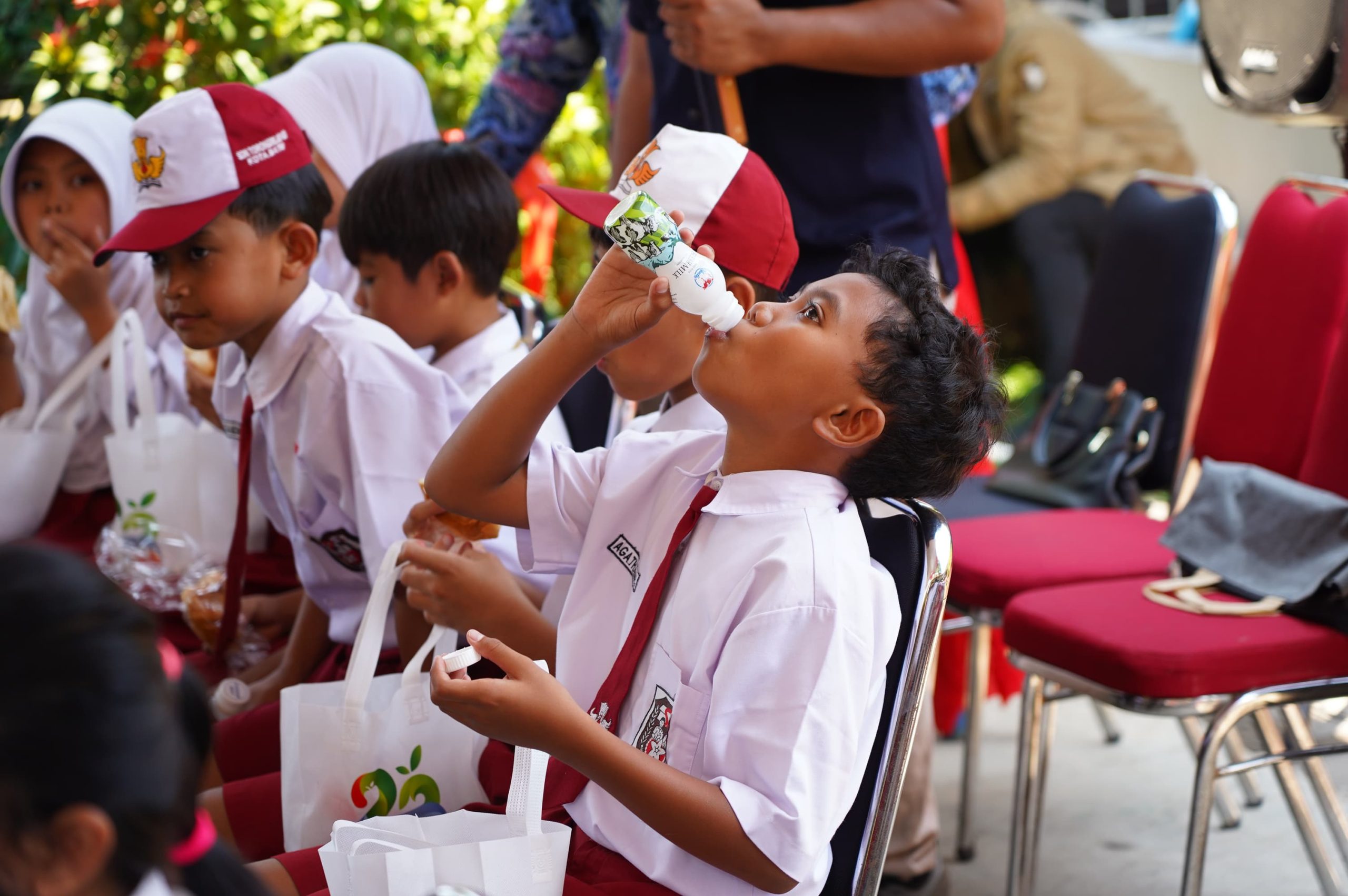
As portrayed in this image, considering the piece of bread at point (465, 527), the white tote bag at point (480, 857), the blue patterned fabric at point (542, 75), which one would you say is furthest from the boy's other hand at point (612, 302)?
the blue patterned fabric at point (542, 75)

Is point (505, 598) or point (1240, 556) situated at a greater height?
point (505, 598)

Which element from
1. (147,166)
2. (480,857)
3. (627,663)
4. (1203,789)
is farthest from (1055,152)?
(480,857)

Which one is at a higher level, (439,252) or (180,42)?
(180,42)

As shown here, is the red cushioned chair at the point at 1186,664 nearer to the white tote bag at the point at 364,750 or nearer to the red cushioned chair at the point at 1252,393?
the red cushioned chair at the point at 1252,393

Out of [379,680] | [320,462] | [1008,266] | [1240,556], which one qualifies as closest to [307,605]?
[320,462]

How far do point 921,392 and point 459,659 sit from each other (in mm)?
492

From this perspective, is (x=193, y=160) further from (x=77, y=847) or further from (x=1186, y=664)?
(x=1186, y=664)

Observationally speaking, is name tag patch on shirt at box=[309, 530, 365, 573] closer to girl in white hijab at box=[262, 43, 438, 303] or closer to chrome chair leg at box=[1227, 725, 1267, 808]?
girl in white hijab at box=[262, 43, 438, 303]

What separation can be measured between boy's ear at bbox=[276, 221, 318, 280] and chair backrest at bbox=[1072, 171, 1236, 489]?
150 cm

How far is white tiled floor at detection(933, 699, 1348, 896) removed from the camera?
236cm

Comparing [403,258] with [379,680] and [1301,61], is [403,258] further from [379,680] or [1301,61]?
[1301,61]

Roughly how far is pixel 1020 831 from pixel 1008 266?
3.83 metres

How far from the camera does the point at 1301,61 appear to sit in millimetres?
2043

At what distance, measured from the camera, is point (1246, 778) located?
271 cm
